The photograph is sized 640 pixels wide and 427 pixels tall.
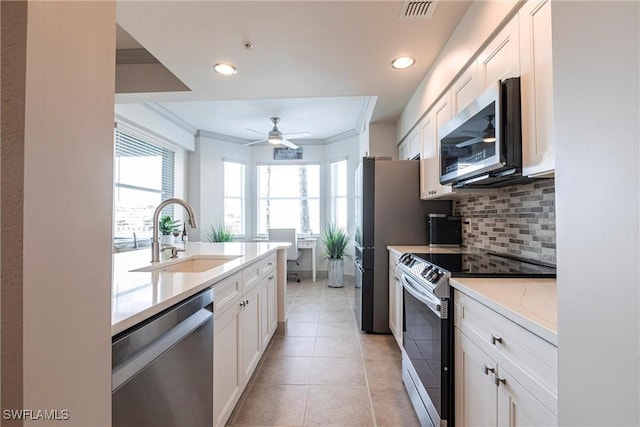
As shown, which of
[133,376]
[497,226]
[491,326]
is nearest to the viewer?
[133,376]

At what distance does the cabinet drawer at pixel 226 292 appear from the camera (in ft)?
4.38

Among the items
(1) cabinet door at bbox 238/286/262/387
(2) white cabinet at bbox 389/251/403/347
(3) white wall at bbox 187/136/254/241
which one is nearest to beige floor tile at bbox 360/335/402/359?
(2) white cabinet at bbox 389/251/403/347

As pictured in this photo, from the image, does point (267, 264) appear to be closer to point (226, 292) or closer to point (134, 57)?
point (226, 292)

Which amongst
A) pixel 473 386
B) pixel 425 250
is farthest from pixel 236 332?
pixel 425 250

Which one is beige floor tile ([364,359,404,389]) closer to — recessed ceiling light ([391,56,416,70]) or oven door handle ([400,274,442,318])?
oven door handle ([400,274,442,318])

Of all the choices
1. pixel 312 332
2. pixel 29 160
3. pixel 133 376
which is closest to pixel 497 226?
pixel 312 332

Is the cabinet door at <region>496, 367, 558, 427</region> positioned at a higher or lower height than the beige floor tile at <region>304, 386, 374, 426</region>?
higher

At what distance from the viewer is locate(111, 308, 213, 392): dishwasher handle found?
2.38 ft

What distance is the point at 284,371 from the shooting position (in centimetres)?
214

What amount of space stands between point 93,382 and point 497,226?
228 cm

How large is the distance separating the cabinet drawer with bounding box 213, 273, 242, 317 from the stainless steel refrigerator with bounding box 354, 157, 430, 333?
1516mm

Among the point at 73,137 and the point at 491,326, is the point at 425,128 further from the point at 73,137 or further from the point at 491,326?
the point at 73,137

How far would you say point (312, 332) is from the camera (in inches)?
114

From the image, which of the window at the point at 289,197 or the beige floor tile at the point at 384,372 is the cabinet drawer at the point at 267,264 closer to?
the beige floor tile at the point at 384,372
